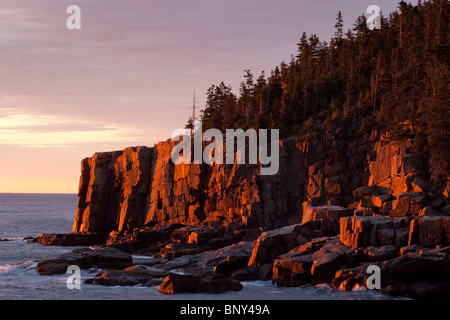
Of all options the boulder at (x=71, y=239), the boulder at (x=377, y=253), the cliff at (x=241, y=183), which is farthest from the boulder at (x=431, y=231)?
the boulder at (x=71, y=239)

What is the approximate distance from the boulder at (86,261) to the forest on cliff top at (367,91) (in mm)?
34028

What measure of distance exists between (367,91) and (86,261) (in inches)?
2017

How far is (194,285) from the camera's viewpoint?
43.5 meters

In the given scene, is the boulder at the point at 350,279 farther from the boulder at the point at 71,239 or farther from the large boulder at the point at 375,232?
the boulder at the point at 71,239

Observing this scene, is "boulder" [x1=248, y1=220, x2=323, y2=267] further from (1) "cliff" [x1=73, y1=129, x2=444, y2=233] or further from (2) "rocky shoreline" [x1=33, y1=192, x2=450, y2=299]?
(1) "cliff" [x1=73, y1=129, x2=444, y2=233]

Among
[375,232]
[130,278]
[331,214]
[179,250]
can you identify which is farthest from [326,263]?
[179,250]

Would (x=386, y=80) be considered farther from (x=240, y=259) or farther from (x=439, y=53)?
(x=240, y=259)

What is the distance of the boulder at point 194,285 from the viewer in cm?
4338

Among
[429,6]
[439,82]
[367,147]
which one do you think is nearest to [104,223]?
[367,147]

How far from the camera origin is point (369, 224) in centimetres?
4772

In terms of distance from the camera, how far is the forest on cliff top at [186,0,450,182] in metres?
64.9

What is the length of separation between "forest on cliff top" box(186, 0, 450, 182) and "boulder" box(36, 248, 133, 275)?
34.0 metres

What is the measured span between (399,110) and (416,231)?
Result: 93.1 feet
